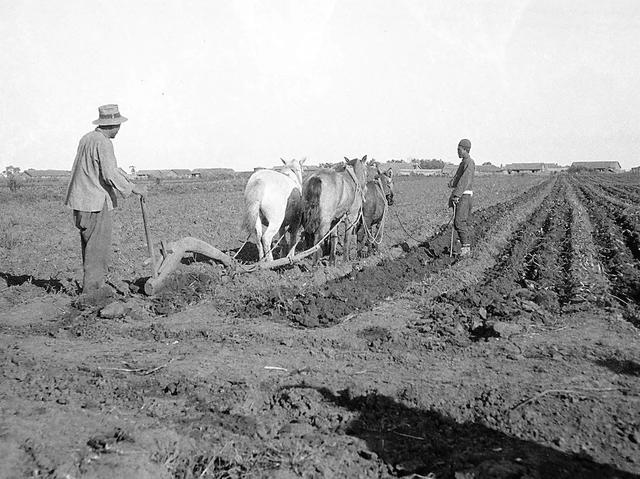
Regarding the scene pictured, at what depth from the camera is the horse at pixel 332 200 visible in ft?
28.7

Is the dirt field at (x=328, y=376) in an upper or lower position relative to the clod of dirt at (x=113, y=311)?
lower

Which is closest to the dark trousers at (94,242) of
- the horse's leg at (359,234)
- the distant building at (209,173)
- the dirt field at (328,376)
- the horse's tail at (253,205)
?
the dirt field at (328,376)

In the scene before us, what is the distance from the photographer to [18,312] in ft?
18.8

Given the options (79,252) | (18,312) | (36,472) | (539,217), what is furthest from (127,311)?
(539,217)

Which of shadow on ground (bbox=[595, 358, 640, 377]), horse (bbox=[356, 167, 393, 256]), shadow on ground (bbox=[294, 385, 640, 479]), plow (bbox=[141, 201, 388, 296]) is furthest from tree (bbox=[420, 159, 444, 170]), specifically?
shadow on ground (bbox=[294, 385, 640, 479])

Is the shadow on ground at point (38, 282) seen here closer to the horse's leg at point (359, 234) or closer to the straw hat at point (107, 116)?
the straw hat at point (107, 116)

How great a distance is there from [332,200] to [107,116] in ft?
13.7

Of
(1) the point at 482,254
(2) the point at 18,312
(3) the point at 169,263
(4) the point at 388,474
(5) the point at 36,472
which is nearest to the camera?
(5) the point at 36,472

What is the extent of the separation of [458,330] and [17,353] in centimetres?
405

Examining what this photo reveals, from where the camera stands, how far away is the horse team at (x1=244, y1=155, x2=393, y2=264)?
8.43m

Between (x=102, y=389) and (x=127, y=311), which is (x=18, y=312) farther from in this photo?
(x=102, y=389)

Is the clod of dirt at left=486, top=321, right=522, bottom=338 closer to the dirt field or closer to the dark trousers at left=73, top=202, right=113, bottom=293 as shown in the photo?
the dirt field

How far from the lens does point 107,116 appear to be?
585 centimetres

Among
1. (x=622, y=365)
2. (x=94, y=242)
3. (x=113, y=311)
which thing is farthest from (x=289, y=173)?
(x=622, y=365)
